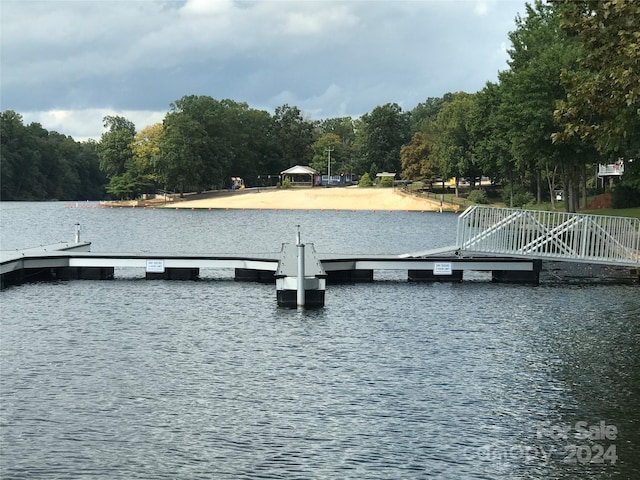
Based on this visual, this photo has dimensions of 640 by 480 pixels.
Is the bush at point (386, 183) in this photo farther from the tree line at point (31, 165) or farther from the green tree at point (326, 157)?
the tree line at point (31, 165)

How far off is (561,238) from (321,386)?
18585 millimetres

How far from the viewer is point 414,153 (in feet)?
486

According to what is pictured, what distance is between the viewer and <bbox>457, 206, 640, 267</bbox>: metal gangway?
Result: 32219mm

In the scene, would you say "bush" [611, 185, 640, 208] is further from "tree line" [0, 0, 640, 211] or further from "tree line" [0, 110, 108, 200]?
"tree line" [0, 110, 108, 200]

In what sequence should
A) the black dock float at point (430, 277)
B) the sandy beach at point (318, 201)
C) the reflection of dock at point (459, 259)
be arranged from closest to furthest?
1. the reflection of dock at point (459, 259)
2. the black dock float at point (430, 277)
3. the sandy beach at point (318, 201)

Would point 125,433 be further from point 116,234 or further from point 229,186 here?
point 229,186

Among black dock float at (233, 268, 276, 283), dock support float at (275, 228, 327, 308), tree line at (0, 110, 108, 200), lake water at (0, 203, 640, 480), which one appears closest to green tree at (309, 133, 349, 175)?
tree line at (0, 110, 108, 200)

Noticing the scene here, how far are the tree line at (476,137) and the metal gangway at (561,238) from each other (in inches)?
116

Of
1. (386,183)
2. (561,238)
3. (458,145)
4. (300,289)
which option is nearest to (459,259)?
(561,238)

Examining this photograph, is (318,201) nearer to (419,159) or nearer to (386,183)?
(419,159)

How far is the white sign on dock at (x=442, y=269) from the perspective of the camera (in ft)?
108

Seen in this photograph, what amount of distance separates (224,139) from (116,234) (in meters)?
92.7

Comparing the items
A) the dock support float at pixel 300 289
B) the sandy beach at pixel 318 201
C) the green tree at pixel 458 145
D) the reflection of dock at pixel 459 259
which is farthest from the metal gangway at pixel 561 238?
the sandy beach at pixel 318 201

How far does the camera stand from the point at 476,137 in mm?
91438
